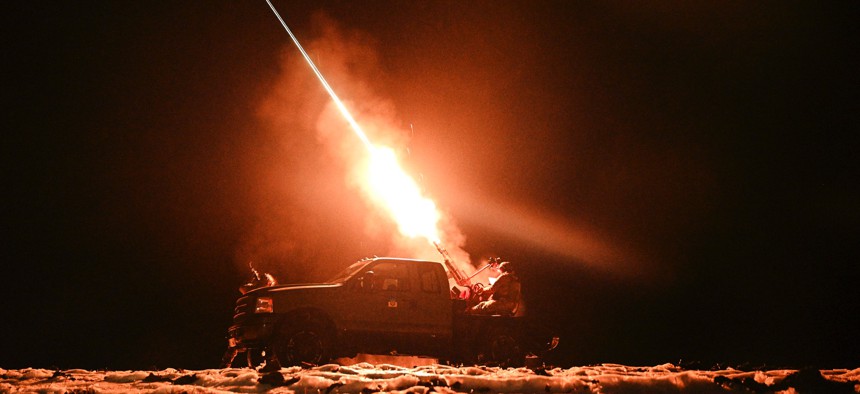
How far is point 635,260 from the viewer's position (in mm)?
24281

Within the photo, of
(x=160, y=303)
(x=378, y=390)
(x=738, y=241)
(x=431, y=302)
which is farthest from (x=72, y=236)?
(x=738, y=241)

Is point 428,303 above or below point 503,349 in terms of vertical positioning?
above

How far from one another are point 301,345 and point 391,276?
194 centimetres

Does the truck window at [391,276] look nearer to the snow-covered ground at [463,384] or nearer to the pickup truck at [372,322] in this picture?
the pickup truck at [372,322]

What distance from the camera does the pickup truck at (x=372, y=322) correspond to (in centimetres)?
952

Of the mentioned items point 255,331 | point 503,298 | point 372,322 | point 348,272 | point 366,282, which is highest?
point 348,272

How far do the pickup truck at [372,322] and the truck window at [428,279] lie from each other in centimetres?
2

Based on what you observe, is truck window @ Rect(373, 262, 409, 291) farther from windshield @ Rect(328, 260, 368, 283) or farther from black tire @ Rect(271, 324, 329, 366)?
black tire @ Rect(271, 324, 329, 366)

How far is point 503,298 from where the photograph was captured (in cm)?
1127

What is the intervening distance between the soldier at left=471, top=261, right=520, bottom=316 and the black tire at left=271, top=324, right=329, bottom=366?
319 cm

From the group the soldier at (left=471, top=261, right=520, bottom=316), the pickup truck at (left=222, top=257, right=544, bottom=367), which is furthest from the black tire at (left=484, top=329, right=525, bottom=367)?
the soldier at (left=471, top=261, right=520, bottom=316)

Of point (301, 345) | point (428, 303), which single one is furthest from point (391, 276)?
point (301, 345)

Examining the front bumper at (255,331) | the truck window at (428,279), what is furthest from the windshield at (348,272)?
the front bumper at (255,331)

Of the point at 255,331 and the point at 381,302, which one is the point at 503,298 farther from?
the point at 255,331
